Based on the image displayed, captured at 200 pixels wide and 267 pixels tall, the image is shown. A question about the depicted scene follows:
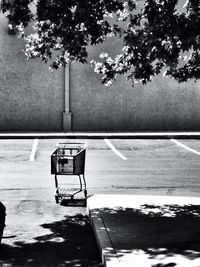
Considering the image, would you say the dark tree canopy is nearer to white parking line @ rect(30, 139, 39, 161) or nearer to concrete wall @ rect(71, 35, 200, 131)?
white parking line @ rect(30, 139, 39, 161)

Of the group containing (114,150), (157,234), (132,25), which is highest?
(132,25)

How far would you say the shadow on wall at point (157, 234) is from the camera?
22.2 ft

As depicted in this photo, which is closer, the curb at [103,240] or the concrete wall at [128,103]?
the curb at [103,240]

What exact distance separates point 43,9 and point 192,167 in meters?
8.29

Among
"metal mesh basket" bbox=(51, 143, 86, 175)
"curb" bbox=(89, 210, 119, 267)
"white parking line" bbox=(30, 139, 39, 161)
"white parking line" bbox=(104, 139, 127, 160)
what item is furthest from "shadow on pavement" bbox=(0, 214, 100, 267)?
"white parking line" bbox=(104, 139, 127, 160)

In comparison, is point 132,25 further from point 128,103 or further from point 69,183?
point 128,103

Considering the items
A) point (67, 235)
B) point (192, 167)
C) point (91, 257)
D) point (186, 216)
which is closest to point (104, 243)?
point (91, 257)

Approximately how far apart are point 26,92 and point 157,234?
18.9 meters

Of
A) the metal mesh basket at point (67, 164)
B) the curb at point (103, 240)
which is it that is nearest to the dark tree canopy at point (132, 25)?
the metal mesh basket at point (67, 164)

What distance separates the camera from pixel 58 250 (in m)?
7.62

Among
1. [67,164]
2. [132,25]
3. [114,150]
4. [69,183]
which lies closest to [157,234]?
[67,164]

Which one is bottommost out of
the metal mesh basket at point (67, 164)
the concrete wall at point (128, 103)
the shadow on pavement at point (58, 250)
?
the shadow on pavement at point (58, 250)

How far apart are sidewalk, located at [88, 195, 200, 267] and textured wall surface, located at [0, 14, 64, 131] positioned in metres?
15.7

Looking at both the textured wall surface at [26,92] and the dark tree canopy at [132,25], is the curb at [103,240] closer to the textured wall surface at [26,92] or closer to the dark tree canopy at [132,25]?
the dark tree canopy at [132,25]
